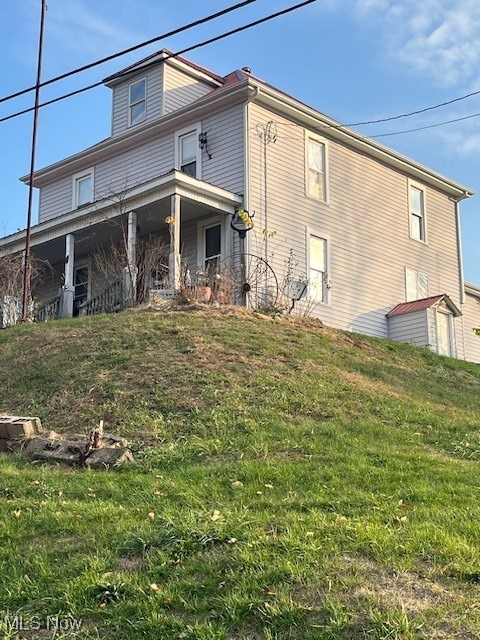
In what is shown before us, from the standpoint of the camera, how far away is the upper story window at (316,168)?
1789 centimetres

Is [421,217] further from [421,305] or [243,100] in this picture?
[243,100]

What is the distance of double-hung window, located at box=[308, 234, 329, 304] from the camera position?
17.2m

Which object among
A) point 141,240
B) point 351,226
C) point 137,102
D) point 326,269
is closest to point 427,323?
point 326,269

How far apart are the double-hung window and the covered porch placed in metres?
2.22

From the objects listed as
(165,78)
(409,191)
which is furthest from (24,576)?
(409,191)

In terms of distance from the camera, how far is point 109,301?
51.9 ft

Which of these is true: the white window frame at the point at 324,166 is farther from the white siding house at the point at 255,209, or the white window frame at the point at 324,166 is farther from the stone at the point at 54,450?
the stone at the point at 54,450

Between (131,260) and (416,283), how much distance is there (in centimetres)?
873

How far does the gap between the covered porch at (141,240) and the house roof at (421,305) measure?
5268mm

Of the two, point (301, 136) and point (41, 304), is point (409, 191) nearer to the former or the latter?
point (301, 136)

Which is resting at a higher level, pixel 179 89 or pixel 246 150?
pixel 179 89

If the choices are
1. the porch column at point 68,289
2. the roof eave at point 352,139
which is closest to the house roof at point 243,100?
the roof eave at point 352,139

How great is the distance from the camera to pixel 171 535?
475cm

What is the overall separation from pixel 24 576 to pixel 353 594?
198 centimetres
